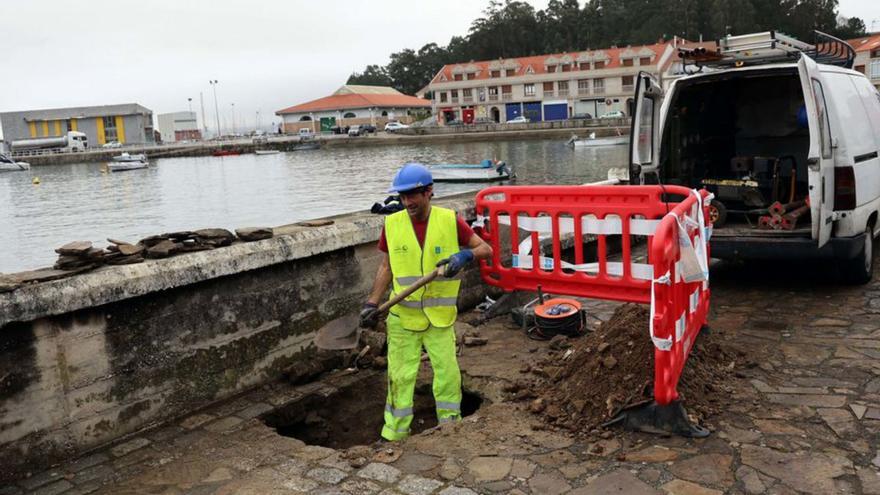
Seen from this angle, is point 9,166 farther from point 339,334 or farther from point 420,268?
point 420,268

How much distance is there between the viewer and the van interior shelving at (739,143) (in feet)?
25.9

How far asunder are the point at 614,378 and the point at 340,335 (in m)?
1.90

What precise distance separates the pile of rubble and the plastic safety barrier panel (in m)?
2.05

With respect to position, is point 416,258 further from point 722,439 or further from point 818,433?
point 818,433

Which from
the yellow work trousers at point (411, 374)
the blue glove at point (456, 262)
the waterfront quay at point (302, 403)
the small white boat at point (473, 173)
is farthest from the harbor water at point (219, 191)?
the blue glove at point (456, 262)

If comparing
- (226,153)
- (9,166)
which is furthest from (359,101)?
(9,166)

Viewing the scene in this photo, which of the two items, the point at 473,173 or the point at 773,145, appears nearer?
the point at 773,145

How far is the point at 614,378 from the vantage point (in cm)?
434

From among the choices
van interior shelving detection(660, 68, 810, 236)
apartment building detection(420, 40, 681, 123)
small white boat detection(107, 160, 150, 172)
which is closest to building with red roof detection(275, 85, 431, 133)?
apartment building detection(420, 40, 681, 123)

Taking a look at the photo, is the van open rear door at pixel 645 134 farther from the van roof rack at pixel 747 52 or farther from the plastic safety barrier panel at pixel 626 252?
the plastic safety barrier panel at pixel 626 252

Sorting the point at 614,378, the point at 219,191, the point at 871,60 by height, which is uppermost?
the point at 871,60

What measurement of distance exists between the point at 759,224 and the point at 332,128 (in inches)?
4001

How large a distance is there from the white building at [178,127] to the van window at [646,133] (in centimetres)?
13138

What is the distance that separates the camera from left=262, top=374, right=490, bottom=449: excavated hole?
4.96m
